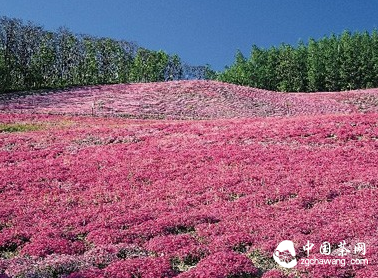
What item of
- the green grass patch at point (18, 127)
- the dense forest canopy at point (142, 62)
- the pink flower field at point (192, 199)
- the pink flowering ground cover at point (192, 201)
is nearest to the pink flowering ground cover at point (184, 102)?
the green grass patch at point (18, 127)

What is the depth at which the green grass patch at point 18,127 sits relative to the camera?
39.9m

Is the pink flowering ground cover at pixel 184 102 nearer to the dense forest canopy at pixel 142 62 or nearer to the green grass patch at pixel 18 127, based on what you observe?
the green grass patch at pixel 18 127

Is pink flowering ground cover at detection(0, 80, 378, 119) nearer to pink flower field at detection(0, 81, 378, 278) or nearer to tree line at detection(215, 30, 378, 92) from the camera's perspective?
pink flower field at detection(0, 81, 378, 278)

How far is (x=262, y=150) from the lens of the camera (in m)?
24.5

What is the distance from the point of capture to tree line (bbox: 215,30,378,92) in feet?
362

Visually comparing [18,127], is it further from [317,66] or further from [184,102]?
[317,66]

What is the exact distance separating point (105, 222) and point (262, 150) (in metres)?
11.5

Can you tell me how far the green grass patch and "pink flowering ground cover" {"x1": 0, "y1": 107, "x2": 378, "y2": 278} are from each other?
10234mm

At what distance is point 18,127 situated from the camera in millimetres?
41000

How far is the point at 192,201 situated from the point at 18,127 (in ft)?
93.4

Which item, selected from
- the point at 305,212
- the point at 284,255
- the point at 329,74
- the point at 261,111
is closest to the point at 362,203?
the point at 305,212

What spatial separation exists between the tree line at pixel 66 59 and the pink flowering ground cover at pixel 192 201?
78.5 meters

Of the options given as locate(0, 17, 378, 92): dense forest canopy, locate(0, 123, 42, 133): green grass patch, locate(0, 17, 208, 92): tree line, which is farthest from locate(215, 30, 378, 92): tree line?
locate(0, 123, 42, 133): green grass patch

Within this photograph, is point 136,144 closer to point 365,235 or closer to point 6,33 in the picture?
point 365,235
